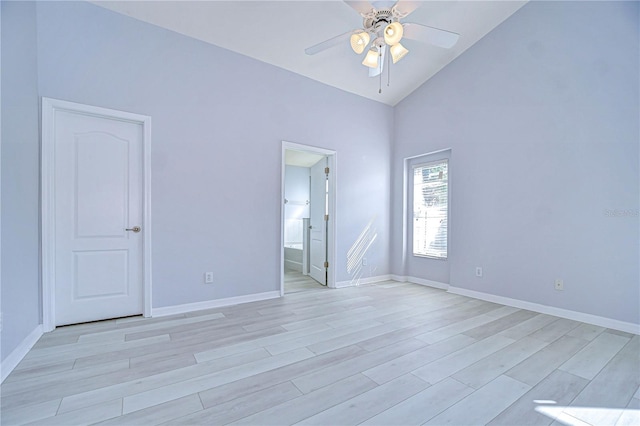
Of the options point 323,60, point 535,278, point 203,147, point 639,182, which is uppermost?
point 323,60

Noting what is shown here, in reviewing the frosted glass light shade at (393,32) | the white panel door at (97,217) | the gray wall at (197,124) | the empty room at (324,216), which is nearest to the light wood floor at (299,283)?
the empty room at (324,216)

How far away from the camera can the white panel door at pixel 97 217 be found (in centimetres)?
276

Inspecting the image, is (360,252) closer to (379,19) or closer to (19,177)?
(379,19)

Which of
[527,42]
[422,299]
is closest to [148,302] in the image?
[422,299]

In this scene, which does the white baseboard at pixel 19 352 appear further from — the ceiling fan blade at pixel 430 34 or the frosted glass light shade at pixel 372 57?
the ceiling fan blade at pixel 430 34

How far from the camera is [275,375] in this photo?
1.93 metres

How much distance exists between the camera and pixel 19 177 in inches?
88.6

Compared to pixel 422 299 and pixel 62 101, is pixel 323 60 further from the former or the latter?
pixel 422 299

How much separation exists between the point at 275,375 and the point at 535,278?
329cm

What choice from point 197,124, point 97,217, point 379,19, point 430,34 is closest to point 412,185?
point 430,34

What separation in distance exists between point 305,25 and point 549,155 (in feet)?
10.6

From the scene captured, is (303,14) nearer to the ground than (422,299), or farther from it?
farther from it

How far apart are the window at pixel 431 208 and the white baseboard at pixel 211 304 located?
2601mm

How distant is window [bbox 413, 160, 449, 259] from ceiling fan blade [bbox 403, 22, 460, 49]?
222cm
